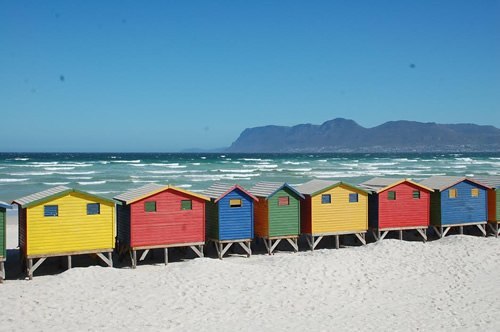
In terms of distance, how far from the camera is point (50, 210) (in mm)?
19625

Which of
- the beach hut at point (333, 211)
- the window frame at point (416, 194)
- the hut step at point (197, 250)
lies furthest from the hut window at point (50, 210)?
the window frame at point (416, 194)

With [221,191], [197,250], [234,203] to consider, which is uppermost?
[221,191]

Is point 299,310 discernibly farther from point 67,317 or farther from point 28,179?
point 28,179

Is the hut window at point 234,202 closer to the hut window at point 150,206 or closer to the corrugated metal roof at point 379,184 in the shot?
the hut window at point 150,206

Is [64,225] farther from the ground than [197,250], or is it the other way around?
[64,225]

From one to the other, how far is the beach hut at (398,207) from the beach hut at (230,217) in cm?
589

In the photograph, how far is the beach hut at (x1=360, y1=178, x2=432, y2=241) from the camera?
83.7ft

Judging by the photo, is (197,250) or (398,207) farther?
(398,207)

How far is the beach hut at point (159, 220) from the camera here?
21.0 m

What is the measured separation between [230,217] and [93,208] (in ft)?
17.1

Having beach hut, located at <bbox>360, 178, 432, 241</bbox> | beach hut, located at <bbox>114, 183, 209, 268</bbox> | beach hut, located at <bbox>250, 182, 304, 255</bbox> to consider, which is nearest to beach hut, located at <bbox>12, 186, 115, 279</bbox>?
beach hut, located at <bbox>114, 183, 209, 268</bbox>

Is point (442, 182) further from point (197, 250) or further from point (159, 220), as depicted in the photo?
point (159, 220)

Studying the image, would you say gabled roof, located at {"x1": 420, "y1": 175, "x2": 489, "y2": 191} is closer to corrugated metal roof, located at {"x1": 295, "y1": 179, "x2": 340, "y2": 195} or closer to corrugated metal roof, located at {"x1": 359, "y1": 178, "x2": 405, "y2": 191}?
corrugated metal roof, located at {"x1": 359, "y1": 178, "x2": 405, "y2": 191}

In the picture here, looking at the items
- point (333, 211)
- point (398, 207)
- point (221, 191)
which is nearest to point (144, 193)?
point (221, 191)
